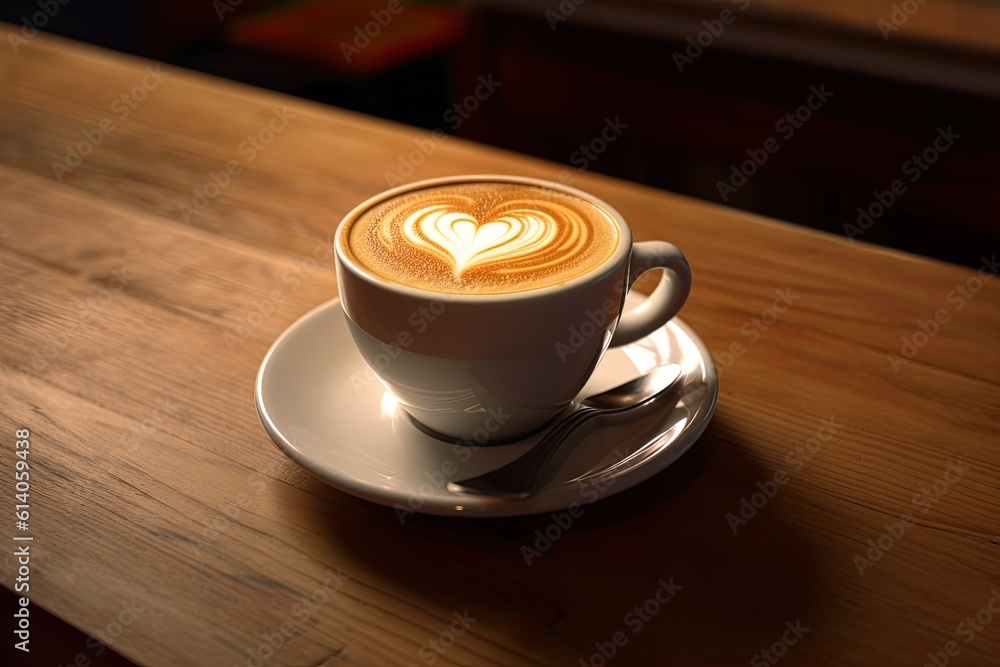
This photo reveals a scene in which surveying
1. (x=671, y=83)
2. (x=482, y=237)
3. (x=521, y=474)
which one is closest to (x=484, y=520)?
(x=521, y=474)

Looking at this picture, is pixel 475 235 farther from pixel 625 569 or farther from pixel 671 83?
pixel 671 83

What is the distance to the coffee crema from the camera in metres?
0.55

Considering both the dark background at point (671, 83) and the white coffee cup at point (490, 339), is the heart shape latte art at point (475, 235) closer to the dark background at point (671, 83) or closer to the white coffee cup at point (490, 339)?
the white coffee cup at point (490, 339)

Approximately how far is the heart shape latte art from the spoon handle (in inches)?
4.5

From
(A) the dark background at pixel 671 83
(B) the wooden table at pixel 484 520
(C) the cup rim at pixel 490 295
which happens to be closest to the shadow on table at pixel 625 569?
(B) the wooden table at pixel 484 520


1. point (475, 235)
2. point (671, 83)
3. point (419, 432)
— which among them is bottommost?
point (671, 83)

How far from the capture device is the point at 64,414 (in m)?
0.62

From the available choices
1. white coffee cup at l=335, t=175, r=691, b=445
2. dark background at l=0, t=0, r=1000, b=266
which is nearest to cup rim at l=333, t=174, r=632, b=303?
white coffee cup at l=335, t=175, r=691, b=445

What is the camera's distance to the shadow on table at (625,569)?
18.5 inches

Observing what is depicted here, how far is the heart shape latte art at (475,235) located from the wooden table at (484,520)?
164 millimetres

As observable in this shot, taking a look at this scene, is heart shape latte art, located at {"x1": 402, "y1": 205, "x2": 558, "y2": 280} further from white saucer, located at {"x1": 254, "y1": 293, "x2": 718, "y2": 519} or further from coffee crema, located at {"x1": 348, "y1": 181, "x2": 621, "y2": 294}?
white saucer, located at {"x1": 254, "y1": 293, "x2": 718, "y2": 519}

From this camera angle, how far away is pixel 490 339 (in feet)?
1.72

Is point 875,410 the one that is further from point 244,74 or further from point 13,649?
point 244,74

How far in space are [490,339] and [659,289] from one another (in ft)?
0.51
